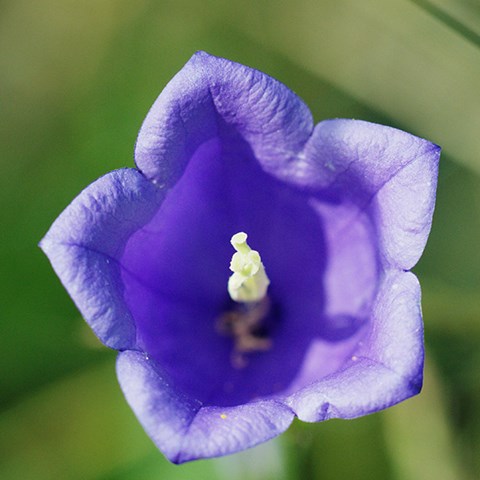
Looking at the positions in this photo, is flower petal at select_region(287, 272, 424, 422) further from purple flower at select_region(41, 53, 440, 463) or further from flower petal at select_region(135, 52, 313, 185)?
flower petal at select_region(135, 52, 313, 185)

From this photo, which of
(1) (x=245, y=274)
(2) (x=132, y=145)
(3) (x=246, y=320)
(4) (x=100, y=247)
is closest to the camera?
(4) (x=100, y=247)

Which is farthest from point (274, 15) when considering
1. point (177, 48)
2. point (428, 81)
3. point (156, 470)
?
point (156, 470)

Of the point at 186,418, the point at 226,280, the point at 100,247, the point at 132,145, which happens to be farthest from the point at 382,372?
the point at 132,145

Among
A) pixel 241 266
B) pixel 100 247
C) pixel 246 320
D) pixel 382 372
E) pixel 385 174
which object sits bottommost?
pixel 246 320

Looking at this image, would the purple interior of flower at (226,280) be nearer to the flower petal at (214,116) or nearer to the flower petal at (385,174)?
the flower petal at (214,116)

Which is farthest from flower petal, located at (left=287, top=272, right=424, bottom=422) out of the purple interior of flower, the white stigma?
the white stigma

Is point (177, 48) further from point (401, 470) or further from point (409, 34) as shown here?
point (401, 470)

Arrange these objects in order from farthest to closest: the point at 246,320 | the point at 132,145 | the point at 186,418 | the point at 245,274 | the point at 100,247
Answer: the point at 132,145 < the point at 246,320 < the point at 245,274 < the point at 100,247 < the point at 186,418

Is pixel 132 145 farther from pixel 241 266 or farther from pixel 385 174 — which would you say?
pixel 385 174

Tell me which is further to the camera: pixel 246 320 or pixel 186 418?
pixel 246 320
